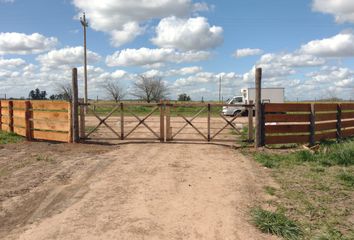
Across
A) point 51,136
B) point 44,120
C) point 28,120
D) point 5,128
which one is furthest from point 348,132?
point 5,128

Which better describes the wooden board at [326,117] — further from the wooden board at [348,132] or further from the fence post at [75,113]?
the fence post at [75,113]

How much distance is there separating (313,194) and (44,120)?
10618 millimetres

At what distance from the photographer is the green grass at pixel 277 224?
495 cm

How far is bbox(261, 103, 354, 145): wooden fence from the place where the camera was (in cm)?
1262

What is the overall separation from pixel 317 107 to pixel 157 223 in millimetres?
9963

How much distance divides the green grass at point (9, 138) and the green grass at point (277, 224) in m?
11.7

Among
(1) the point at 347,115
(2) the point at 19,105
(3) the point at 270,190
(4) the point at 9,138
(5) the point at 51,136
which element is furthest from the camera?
(1) the point at 347,115

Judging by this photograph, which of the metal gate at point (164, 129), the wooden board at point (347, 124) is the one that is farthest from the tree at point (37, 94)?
the wooden board at point (347, 124)

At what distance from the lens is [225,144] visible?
13562 millimetres

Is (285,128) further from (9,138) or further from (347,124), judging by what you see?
(9,138)

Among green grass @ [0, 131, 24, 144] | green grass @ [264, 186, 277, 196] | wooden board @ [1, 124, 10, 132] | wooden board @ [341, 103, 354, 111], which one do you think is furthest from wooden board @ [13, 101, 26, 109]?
wooden board @ [341, 103, 354, 111]

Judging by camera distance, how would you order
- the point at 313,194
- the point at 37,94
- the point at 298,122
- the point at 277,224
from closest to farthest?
the point at 277,224
the point at 313,194
the point at 298,122
the point at 37,94

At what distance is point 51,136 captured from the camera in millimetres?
13992

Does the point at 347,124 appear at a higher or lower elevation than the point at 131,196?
higher
